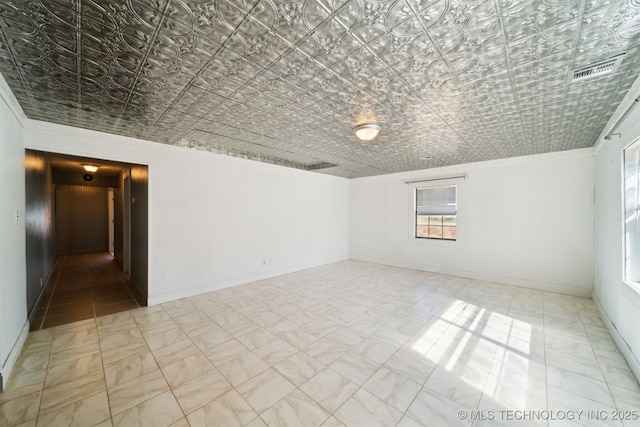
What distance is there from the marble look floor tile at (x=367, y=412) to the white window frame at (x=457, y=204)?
14.3ft

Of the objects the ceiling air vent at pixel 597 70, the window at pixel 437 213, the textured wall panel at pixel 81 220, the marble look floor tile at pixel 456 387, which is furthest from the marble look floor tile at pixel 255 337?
the textured wall panel at pixel 81 220

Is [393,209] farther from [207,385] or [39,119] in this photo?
[39,119]

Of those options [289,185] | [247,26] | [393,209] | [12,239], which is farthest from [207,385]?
[393,209]

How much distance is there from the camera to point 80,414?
1.63 metres

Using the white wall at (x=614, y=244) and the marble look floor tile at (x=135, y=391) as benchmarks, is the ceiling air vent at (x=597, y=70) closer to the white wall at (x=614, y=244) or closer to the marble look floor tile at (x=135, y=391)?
the white wall at (x=614, y=244)

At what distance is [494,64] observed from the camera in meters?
1.75

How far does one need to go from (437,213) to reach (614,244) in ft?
9.79

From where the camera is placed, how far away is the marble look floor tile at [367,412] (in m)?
1.58

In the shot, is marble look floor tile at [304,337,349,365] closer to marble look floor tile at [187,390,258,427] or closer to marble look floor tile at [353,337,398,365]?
marble look floor tile at [353,337,398,365]

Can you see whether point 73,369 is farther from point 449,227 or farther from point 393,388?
point 449,227

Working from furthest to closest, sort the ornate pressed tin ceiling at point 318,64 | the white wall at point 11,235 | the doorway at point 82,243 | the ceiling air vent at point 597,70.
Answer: the doorway at point 82,243 → the white wall at point 11,235 → the ceiling air vent at point 597,70 → the ornate pressed tin ceiling at point 318,64

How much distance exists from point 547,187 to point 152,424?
5991 mm

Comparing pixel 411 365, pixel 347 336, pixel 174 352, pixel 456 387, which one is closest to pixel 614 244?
pixel 456 387

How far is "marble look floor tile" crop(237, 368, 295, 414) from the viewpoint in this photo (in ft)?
5.73
